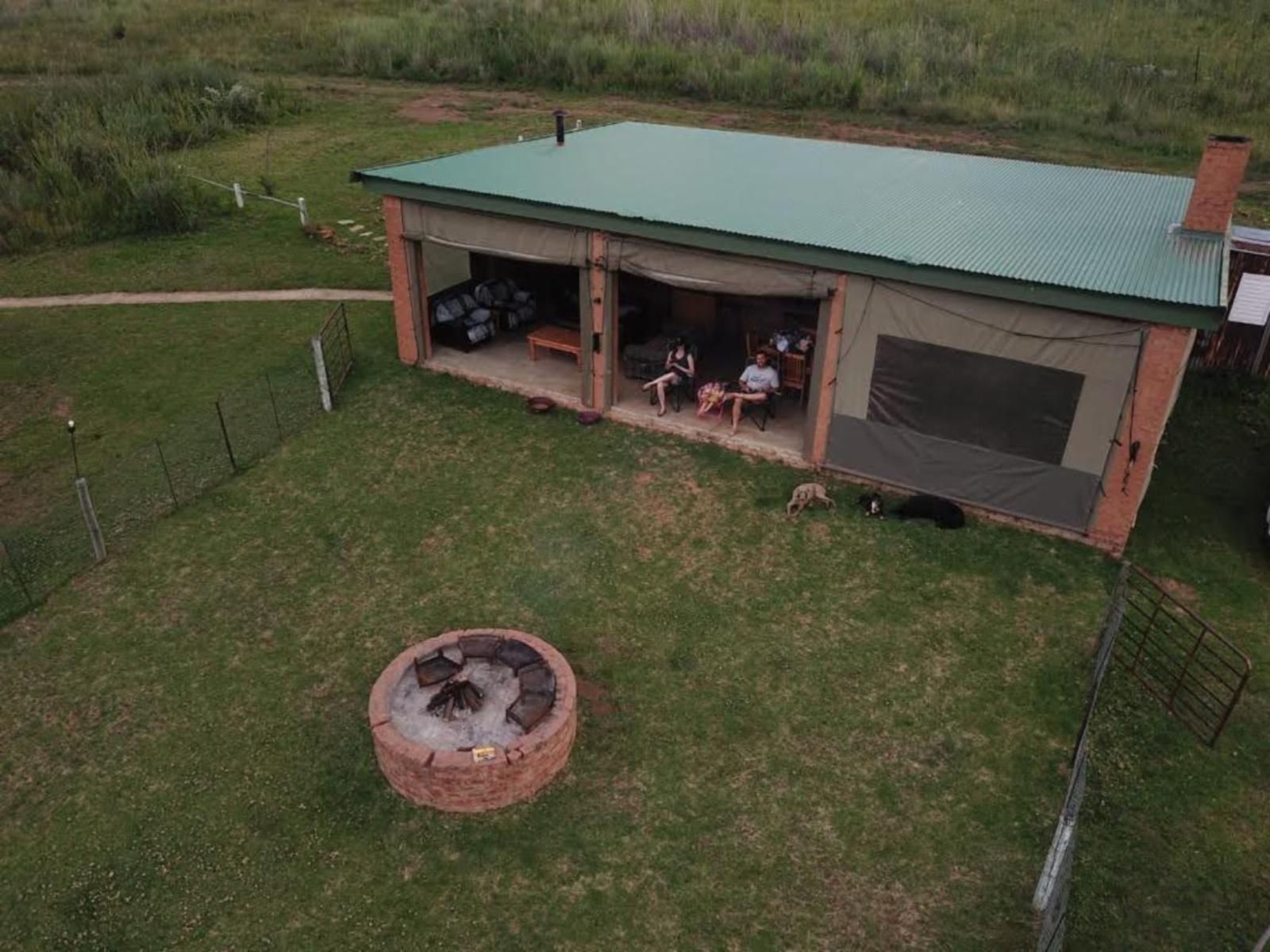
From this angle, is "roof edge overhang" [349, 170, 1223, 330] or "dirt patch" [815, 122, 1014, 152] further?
"dirt patch" [815, 122, 1014, 152]

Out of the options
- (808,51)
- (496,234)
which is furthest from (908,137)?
(496,234)

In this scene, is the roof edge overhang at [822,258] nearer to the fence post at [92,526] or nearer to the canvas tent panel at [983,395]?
the canvas tent panel at [983,395]

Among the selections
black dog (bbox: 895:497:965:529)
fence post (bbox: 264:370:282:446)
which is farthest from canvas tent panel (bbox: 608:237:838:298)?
fence post (bbox: 264:370:282:446)

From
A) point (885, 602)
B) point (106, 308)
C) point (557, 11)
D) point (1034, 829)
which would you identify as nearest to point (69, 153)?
point (106, 308)

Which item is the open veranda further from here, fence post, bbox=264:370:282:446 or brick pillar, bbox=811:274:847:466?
fence post, bbox=264:370:282:446

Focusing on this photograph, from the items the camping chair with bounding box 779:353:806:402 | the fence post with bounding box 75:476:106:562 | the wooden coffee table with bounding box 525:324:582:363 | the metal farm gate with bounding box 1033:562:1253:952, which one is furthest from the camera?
the wooden coffee table with bounding box 525:324:582:363

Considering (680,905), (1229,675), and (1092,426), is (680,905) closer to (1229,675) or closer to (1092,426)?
(1229,675)

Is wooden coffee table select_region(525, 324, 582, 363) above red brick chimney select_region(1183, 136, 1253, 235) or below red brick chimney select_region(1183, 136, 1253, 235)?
below
